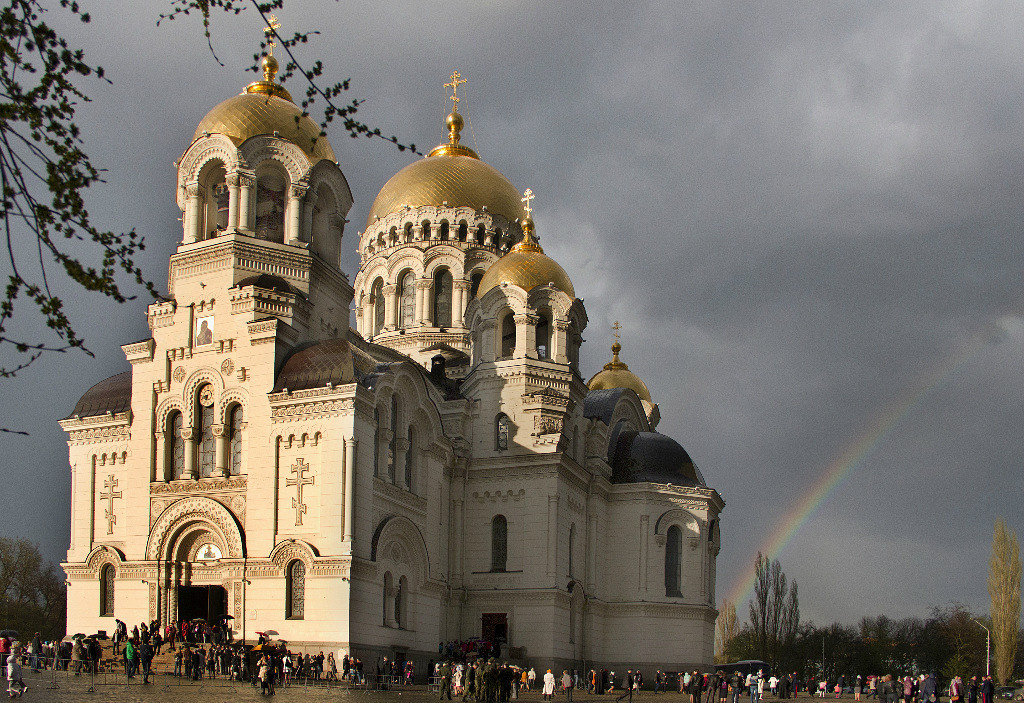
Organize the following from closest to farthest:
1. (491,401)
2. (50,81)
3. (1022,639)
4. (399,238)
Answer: (50,81) → (491,401) → (399,238) → (1022,639)

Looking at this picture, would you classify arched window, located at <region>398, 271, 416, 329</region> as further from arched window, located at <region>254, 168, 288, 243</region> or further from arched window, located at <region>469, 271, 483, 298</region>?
arched window, located at <region>254, 168, 288, 243</region>

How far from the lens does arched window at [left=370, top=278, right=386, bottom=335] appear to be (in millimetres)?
48875

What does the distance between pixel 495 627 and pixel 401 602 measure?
5.45 m

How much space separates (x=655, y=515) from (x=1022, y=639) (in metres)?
49.7

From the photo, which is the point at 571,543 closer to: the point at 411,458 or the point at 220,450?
the point at 411,458

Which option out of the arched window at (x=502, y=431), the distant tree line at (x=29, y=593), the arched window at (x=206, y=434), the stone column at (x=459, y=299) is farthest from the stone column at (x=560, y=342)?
the distant tree line at (x=29, y=593)

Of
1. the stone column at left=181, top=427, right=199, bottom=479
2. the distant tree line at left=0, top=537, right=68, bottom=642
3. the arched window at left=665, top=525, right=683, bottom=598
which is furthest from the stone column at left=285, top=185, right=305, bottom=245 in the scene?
the distant tree line at left=0, top=537, right=68, bottom=642

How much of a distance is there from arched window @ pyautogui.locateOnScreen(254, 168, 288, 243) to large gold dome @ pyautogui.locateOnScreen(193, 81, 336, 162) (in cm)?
130

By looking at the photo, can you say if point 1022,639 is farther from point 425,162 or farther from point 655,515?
point 425,162

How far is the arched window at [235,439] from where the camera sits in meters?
32.7

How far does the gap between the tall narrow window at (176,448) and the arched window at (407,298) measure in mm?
15263

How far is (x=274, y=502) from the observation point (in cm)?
3147

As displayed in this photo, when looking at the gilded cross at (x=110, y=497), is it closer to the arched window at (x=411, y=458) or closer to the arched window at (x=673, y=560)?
the arched window at (x=411, y=458)

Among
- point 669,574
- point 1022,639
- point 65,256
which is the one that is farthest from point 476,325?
point 1022,639
